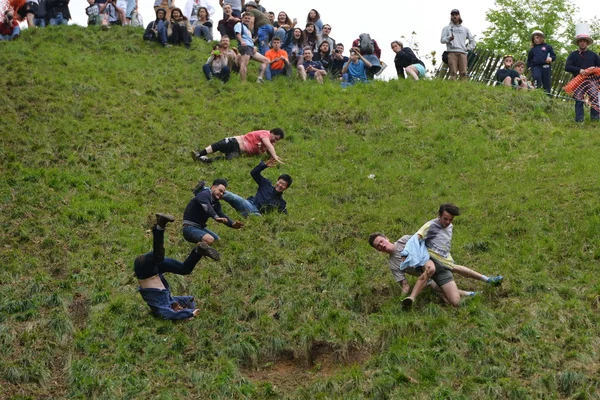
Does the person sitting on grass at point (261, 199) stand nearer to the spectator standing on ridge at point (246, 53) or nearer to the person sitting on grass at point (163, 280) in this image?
the person sitting on grass at point (163, 280)

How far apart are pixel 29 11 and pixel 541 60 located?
1542cm

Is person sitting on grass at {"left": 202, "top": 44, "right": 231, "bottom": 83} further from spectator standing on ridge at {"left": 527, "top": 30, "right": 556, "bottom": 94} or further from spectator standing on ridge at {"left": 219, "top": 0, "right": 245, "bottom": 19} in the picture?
spectator standing on ridge at {"left": 527, "top": 30, "right": 556, "bottom": 94}

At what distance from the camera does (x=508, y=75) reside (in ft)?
79.9

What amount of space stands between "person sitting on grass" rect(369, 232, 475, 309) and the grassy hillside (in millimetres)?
→ 298

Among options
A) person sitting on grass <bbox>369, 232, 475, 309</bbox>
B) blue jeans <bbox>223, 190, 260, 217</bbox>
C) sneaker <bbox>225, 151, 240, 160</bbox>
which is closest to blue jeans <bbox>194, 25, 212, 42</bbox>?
sneaker <bbox>225, 151, 240, 160</bbox>

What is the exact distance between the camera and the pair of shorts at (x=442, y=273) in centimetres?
1341

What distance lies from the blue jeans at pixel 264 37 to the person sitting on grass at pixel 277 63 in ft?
3.52

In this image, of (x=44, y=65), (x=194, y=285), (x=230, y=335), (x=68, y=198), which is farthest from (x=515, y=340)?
(x=44, y=65)

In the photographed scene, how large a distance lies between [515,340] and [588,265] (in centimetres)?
271

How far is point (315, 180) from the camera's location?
19.1 meters

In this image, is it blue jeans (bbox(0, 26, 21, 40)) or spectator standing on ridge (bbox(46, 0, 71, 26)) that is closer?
blue jeans (bbox(0, 26, 21, 40))

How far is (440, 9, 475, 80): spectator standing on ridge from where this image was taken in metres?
24.4

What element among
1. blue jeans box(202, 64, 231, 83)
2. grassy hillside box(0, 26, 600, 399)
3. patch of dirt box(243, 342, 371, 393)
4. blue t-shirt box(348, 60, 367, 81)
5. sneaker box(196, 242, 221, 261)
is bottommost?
patch of dirt box(243, 342, 371, 393)

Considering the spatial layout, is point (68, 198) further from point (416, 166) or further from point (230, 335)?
point (416, 166)
